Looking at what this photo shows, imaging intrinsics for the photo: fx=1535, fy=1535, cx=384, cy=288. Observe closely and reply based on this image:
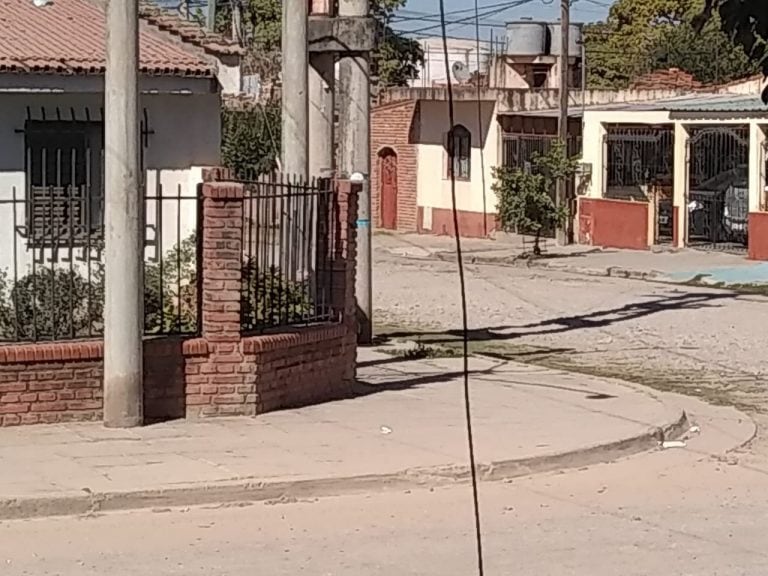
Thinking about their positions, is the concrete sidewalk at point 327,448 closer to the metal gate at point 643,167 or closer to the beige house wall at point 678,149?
the beige house wall at point 678,149

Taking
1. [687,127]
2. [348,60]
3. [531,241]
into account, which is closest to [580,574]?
[348,60]

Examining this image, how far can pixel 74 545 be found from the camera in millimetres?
8258

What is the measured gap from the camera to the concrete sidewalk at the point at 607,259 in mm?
30000

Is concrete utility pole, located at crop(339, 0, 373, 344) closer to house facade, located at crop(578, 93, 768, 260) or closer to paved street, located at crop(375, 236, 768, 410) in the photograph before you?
paved street, located at crop(375, 236, 768, 410)

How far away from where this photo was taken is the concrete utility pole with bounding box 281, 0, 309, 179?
1492 centimetres

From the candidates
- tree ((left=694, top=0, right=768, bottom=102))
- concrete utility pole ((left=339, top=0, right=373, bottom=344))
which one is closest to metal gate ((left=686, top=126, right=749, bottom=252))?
concrete utility pole ((left=339, top=0, right=373, bottom=344))

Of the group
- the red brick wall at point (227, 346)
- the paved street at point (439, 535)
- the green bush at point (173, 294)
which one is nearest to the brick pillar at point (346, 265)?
the red brick wall at point (227, 346)

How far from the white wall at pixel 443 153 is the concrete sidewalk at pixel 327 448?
26.8 meters

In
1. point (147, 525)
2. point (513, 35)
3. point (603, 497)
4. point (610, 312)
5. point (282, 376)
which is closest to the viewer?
point (147, 525)


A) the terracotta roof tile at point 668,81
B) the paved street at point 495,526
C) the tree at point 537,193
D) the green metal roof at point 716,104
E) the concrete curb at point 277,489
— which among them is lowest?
the paved street at point 495,526

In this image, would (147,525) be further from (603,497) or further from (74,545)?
(603,497)

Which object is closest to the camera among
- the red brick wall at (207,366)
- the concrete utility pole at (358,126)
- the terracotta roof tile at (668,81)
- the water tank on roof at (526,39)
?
the red brick wall at (207,366)

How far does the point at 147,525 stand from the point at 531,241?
1242 inches

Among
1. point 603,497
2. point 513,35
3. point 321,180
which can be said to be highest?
point 513,35
